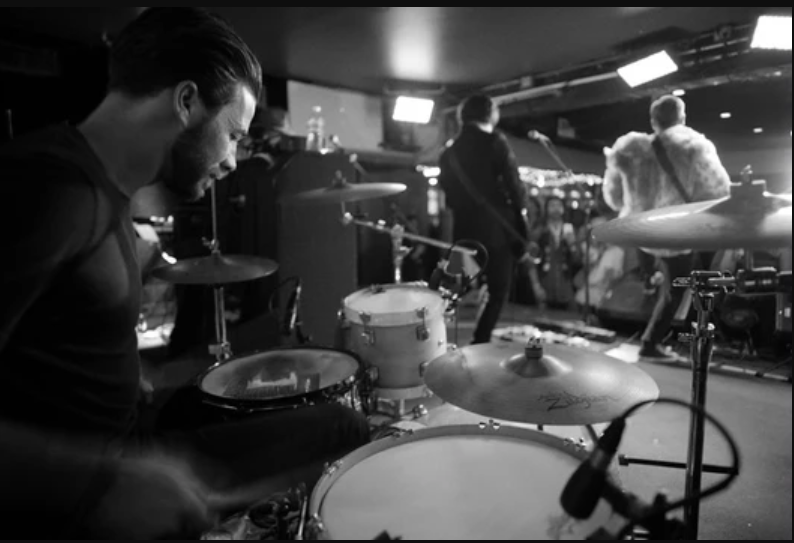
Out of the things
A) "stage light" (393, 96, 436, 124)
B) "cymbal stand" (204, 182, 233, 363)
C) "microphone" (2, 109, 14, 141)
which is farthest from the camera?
"stage light" (393, 96, 436, 124)

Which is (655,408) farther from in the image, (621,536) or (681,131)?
(621,536)

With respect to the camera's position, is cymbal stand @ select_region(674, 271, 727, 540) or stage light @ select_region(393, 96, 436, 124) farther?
stage light @ select_region(393, 96, 436, 124)

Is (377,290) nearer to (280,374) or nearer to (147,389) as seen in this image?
(280,374)

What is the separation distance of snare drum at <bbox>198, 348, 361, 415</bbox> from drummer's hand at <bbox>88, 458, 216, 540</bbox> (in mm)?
475

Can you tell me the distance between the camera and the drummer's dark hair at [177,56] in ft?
3.66

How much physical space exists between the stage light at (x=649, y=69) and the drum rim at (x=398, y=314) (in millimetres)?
2941

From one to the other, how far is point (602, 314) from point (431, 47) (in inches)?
131

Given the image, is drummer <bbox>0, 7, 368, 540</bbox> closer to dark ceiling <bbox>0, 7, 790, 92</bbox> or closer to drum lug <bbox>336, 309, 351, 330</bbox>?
drum lug <bbox>336, 309, 351, 330</bbox>

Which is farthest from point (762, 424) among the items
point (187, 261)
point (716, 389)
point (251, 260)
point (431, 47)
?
point (431, 47)

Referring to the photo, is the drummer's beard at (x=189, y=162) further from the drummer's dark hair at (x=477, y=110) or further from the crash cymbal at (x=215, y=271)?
the drummer's dark hair at (x=477, y=110)

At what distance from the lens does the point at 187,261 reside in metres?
2.79

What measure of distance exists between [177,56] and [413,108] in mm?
4798

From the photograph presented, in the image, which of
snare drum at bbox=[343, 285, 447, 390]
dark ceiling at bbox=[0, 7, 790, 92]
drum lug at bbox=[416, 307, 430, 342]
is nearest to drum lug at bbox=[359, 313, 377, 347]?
snare drum at bbox=[343, 285, 447, 390]

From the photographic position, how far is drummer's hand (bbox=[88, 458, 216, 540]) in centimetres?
96
